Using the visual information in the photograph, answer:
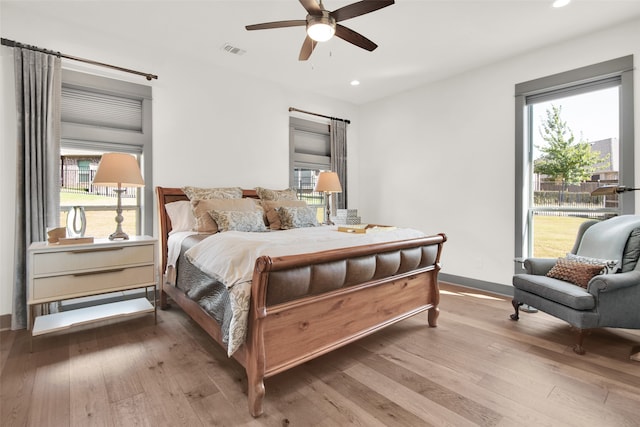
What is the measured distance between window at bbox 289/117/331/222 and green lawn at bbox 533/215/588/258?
9.96ft

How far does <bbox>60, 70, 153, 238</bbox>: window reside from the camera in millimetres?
3102

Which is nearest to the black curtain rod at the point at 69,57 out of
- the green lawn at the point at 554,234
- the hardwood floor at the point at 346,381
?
the hardwood floor at the point at 346,381

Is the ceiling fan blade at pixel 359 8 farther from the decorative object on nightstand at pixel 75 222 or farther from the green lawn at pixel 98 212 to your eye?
the green lawn at pixel 98 212

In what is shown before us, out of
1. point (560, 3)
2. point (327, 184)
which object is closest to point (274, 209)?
point (327, 184)

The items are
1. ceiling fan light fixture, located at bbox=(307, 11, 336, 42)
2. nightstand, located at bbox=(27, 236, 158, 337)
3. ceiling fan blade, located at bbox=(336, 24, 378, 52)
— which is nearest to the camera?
ceiling fan light fixture, located at bbox=(307, 11, 336, 42)

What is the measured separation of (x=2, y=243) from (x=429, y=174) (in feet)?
16.4

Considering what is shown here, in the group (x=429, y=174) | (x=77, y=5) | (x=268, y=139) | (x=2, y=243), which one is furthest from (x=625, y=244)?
(x=2, y=243)

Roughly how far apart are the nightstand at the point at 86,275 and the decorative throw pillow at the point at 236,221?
0.64 metres

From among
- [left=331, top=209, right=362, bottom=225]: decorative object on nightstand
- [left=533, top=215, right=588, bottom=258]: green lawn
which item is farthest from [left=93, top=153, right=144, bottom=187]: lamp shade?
[left=533, top=215, right=588, bottom=258]: green lawn

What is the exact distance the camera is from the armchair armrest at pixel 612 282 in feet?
7.55

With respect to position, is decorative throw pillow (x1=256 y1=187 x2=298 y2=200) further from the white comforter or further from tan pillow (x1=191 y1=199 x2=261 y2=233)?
the white comforter

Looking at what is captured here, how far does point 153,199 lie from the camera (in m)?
3.51

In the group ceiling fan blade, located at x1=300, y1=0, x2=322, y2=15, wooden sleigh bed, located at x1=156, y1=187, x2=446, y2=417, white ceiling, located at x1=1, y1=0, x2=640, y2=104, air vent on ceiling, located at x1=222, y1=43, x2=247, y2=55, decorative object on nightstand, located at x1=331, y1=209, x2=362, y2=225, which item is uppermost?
air vent on ceiling, located at x1=222, y1=43, x2=247, y2=55

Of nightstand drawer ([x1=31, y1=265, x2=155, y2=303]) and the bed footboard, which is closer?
the bed footboard
